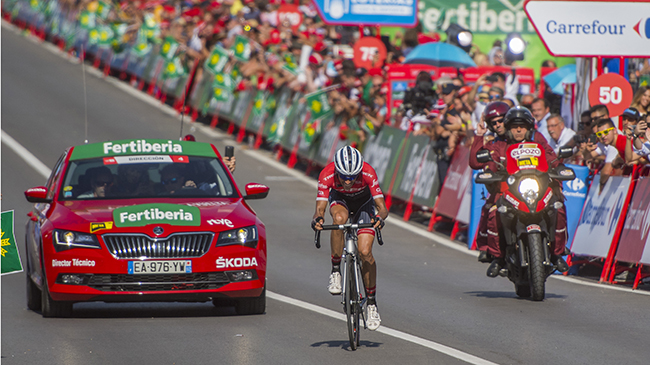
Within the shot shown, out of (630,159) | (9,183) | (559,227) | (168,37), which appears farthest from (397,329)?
(168,37)

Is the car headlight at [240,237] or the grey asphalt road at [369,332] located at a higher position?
the car headlight at [240,237]

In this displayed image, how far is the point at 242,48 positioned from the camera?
26.8 metres

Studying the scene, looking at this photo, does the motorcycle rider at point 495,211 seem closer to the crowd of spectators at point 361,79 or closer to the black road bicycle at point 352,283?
the crowd of spectators at point 361,79

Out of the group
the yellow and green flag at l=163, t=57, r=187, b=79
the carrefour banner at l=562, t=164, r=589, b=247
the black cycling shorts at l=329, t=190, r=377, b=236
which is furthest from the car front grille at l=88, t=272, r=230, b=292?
the yellow and green flag at l=163, t=57, r=187, b=79

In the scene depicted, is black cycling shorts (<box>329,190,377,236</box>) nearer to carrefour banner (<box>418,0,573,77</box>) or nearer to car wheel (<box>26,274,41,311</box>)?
car wheel (<box>26,274,41,311</box>)

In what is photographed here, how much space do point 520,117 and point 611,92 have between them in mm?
3799

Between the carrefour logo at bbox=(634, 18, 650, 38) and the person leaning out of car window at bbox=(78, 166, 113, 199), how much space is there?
25.4 feet

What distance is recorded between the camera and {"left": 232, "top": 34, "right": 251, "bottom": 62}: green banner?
26.8 metres

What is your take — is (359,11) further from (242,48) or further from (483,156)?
(483,156)

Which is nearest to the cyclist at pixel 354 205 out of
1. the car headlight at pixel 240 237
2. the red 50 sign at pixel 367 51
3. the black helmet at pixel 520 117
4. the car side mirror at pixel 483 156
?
the car headlight at pixel 240 237

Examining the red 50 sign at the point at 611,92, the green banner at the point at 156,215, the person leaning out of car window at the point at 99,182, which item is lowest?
the green banner at the point at 156,215

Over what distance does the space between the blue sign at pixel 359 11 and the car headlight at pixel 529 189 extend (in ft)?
43.4

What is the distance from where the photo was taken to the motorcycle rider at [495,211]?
1231 centimetres

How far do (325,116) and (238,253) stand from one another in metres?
12.2
